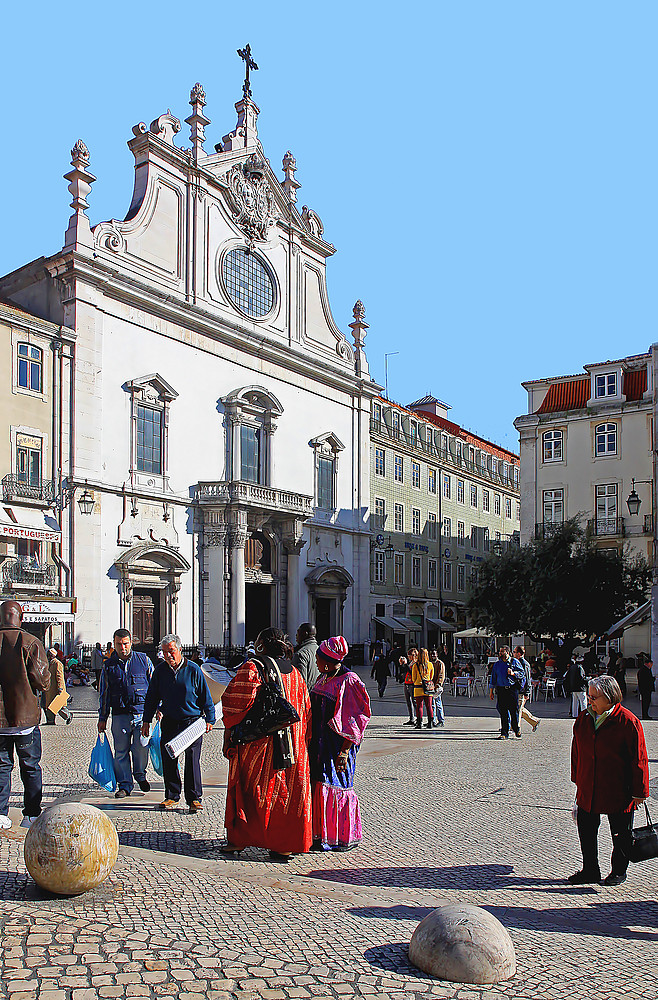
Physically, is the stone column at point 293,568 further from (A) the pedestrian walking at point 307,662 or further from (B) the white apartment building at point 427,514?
(A) the pedestrian walking at point 307,662

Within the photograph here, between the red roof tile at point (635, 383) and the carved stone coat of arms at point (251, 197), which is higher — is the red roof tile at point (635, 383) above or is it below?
below

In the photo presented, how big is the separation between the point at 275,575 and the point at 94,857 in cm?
3312

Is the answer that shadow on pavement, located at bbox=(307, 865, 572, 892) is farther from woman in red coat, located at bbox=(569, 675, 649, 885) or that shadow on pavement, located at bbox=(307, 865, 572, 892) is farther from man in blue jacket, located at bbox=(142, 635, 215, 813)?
man in blue jacket, located at bbox=(142, 635, 215, 813)

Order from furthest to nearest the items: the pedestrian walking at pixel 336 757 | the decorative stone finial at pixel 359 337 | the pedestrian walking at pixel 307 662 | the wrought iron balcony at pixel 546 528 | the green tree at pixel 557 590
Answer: the decorative stone finial at pixel 359 337, the wrought iron balcony at pixel 546 528, the green tree at pixel 557 590, the pedestrian walking at pixel 307 662, the pedestrian walking at pixel 336 757

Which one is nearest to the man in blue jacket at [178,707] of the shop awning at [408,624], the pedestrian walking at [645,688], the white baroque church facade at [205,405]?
the pedestrian walking at [645,688]

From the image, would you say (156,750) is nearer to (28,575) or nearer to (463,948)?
(463,948)

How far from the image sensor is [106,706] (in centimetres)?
986

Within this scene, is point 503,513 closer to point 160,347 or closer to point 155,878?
point 160,347

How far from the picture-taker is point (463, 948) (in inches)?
181

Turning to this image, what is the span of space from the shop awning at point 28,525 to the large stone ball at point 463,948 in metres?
24.8

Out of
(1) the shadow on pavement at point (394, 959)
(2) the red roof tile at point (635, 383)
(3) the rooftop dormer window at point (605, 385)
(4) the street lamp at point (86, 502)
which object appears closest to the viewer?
(1) the shadow on pavement at point (394, 959)

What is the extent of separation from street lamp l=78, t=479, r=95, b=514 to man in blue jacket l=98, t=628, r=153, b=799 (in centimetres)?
2119

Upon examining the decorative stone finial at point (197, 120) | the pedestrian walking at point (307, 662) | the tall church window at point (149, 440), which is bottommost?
the pedestrian walking at point (307, 662)

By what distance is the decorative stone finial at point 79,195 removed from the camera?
104 ft
